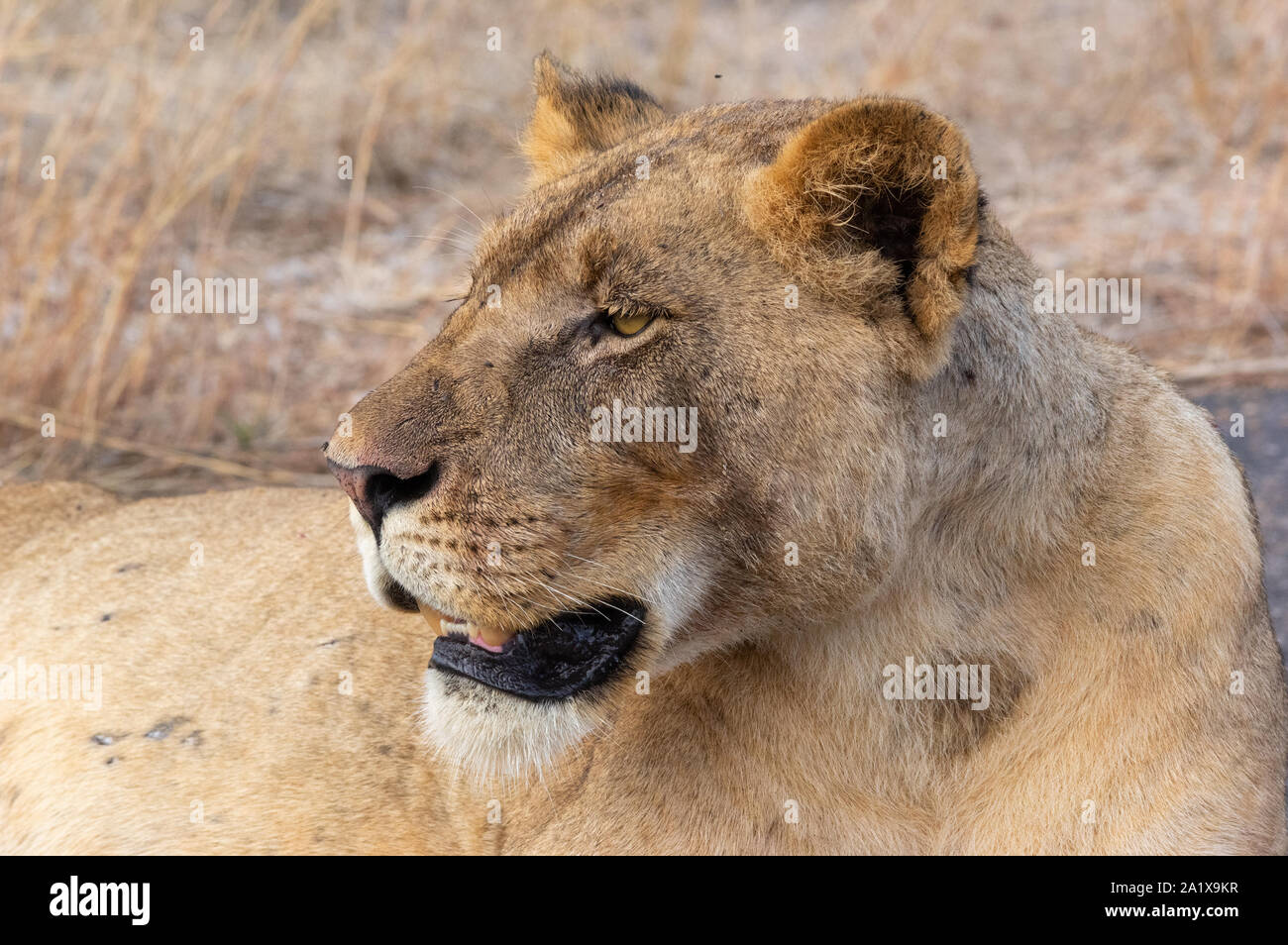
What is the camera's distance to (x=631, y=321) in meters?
2.54

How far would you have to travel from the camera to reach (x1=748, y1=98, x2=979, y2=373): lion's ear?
7.86 feet

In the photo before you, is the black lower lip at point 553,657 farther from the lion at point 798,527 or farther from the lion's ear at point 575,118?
the lion's ear at point 575,118

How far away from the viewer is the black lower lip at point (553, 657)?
2590mm

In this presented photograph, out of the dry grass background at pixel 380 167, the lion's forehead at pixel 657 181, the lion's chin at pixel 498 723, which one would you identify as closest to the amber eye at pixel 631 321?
the lion's forehead at pixel 657 181

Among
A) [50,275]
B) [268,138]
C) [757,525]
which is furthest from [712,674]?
[268,138]

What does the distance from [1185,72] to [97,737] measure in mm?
8809

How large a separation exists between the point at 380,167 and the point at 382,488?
6974 millimetres

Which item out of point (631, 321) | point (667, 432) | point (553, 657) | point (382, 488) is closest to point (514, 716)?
point (553, 657)

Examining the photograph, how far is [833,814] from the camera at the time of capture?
2.86 m

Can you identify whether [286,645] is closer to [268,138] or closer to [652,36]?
[268,138]

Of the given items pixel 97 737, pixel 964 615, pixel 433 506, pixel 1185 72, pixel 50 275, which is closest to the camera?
pixel 433 506

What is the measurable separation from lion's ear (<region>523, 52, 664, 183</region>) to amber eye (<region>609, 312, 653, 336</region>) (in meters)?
0.75
